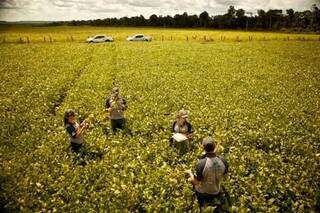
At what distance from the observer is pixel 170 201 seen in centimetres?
882

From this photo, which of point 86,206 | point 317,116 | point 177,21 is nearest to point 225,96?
point 317,116

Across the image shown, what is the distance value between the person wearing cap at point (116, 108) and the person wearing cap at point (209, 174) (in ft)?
19.3

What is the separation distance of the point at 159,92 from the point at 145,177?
1182cm

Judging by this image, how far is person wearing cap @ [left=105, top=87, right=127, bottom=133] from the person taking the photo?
13.5 metres

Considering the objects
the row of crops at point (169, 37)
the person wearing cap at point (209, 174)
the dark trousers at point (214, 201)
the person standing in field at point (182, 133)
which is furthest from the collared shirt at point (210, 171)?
the row of crops at point (169, 37)

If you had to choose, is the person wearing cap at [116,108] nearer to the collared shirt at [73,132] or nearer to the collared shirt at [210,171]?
the collared shirt at [73,132]

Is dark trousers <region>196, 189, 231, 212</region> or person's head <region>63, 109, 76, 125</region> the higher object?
person's head <region>63, 109, 76, 125</region>

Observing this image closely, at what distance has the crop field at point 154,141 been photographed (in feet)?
29.3

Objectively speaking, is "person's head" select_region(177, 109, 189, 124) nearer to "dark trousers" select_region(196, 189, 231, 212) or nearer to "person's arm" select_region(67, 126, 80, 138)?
"dark trousers" select_region(196, 189, 231, 212)

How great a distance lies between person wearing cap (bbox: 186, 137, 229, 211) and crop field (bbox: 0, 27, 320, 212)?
0.37 metres

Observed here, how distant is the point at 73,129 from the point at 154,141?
135 inches

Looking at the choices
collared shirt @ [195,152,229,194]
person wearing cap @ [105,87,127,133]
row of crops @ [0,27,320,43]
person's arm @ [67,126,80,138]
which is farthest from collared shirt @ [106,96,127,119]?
row of crops @ [0,27,320,43]

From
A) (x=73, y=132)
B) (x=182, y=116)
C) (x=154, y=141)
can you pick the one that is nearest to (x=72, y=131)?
(x=73, y=132)

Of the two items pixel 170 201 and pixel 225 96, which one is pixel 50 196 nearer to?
pixel 170 201
